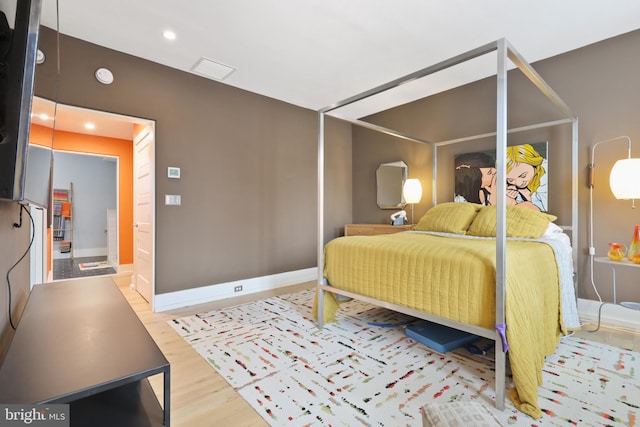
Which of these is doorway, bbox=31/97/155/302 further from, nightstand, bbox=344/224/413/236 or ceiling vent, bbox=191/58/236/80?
nightstand, bbox=344/224/413/236

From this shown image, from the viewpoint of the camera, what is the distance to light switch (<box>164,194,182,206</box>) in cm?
317

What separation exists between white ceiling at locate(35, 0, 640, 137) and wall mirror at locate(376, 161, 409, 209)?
4.73 feet

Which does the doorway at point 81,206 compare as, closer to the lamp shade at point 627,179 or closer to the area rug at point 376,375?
the area rug at point 376,375

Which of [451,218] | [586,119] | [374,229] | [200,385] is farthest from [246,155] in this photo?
[586,119]

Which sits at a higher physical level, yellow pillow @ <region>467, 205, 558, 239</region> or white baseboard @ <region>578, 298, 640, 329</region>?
yellow pillow @ <region>467, 205, 558, 239</region>

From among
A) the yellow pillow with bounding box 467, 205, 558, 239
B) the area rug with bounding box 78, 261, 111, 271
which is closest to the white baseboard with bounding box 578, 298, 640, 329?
the yellow pillow with bounding box 467, 205, 558, 239

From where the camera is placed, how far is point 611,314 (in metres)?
2.66

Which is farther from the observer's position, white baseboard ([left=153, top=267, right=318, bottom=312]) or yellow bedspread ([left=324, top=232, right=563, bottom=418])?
white baseboard ([left=153, top=267, right=318, bottom=312])

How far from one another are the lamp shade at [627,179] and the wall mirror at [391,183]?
2261 mm

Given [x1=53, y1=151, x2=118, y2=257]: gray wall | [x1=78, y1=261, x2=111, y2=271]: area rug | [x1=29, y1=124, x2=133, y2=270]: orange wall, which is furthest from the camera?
[x1=53, y1=151, x2=118, y2=257]: gray wall

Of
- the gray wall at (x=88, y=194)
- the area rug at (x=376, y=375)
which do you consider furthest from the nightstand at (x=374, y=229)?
the gray wall at (x=88, y=194)

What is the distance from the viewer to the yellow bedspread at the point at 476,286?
1.54 metres

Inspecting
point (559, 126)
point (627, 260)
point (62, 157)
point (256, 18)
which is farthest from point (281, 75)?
point (62, 157)

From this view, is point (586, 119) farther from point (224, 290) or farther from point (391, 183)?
point (224, 290)
